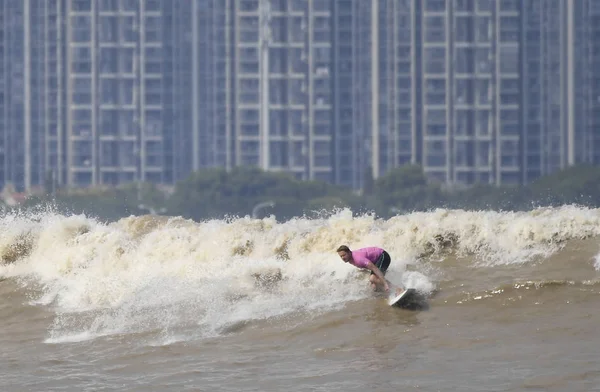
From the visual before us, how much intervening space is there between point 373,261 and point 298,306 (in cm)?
127

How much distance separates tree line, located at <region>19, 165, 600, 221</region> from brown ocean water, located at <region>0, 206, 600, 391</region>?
109746 mm

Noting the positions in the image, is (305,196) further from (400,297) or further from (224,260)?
(400,297)

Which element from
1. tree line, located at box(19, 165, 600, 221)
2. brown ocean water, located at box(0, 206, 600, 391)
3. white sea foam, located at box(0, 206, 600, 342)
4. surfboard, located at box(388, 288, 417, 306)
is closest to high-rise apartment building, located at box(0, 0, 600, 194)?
tree line, located at box(19, 165, 600, 221)

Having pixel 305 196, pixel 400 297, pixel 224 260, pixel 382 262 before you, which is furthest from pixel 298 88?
pixel 400 297

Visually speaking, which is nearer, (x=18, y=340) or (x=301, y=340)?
(x=301, y=340)

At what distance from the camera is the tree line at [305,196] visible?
13507cm

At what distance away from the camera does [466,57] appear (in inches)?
5886

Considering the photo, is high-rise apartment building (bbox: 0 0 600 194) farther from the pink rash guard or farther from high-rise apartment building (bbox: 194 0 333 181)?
the pink rash guard

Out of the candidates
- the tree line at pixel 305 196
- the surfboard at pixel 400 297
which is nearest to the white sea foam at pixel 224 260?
the surfboard at pixel 400 297

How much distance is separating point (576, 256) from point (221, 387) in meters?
7.66

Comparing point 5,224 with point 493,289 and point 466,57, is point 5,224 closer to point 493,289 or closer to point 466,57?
point 493,289

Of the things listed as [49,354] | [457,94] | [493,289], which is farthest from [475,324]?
[457,94]

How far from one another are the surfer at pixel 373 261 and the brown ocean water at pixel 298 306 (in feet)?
0.86

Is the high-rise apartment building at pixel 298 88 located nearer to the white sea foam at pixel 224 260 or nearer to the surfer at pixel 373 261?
the white sea foam at pixel 224 260
